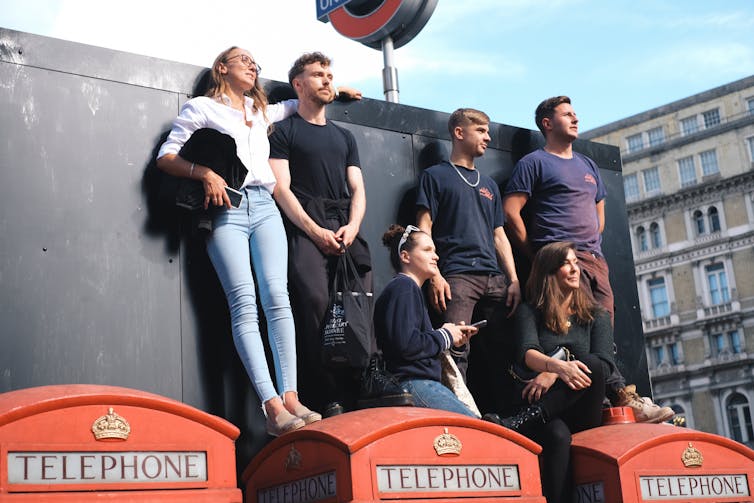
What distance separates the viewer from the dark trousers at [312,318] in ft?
18.6

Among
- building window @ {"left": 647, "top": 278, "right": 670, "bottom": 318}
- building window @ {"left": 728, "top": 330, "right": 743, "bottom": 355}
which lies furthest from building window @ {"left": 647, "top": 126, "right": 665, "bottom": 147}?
building window @ {"left": 728, "top": 330, "right": 743, "bottom": 355}

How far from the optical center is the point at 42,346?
527 centimetres

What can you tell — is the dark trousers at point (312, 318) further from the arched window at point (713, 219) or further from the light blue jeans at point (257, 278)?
the arched window at point (713, 219)

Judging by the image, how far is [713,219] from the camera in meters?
50.5

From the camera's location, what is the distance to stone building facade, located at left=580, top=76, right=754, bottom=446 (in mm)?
48250

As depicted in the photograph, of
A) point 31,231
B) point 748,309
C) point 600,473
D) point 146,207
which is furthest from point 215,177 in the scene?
point 748,309

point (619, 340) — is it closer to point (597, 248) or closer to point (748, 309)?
point (597, 248)

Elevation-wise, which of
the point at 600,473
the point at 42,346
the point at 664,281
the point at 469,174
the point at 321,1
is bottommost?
the point at 600,473

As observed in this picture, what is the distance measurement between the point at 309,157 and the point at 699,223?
47.8 m

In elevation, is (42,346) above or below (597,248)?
below

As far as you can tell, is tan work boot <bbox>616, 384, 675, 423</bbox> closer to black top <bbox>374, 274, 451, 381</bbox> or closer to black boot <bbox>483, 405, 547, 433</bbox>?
black boot <bbox>483, 405, 547, 433</bbox>

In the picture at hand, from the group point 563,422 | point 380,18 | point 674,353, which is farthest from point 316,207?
point 674,353

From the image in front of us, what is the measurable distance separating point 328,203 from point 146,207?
1026 mm

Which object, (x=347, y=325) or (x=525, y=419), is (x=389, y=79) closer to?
(x=347, y=325)
